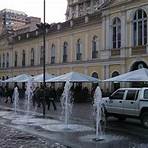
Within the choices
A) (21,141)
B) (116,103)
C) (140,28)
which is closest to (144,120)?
(116,103)

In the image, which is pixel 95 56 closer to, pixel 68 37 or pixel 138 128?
pixel 68 37

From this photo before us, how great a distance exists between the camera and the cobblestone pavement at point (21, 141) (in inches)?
498

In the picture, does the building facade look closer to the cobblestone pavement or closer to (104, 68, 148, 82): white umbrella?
(104, 68, 148, 82): white umbrella

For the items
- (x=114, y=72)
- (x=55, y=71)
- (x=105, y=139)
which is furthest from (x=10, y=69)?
(x=105, y=139)

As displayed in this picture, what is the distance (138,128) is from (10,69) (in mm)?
46105

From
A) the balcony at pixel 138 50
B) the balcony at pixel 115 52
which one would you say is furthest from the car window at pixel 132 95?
the balcony at pixel 115 52

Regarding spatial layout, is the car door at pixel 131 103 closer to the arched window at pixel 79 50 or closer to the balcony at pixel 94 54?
the balcony at pixel 94 54

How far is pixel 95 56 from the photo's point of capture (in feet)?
141

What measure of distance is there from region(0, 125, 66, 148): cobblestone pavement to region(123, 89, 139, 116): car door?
18.0 feet

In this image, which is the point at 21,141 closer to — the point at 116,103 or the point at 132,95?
the point at 132,95

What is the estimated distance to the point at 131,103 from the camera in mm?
18938

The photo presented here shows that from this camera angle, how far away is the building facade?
36969 millimetres

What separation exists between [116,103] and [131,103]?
3.56ft

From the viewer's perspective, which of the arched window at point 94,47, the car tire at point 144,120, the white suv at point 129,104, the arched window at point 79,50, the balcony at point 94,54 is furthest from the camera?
the arched window at point 79,50
